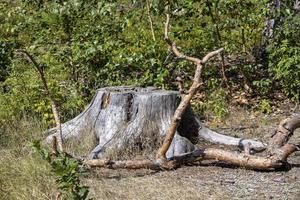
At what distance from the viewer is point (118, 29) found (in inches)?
339

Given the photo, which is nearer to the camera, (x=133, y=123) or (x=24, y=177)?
(x=24, y=177)

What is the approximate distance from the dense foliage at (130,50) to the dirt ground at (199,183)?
2.17 m

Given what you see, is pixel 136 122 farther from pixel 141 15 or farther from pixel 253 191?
pixel 141 15

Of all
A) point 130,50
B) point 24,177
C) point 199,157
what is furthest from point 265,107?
point 24,177

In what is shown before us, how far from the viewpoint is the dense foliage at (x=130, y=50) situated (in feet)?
25.7

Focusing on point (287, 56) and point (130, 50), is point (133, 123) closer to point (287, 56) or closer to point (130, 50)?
point (130, 50)

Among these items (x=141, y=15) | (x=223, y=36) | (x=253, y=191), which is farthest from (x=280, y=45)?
(x=253, y=191)

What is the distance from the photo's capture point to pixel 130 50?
8875mm

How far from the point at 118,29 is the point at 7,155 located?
3.54 meters

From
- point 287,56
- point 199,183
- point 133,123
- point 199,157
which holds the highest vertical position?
point 287,56

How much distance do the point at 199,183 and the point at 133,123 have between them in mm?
1285

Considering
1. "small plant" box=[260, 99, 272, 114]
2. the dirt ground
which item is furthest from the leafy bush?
the dirt ground

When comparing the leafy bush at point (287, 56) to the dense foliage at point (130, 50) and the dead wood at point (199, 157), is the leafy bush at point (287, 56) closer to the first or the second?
the dense foliage at point (130, 50)

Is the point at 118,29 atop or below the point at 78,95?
atop
